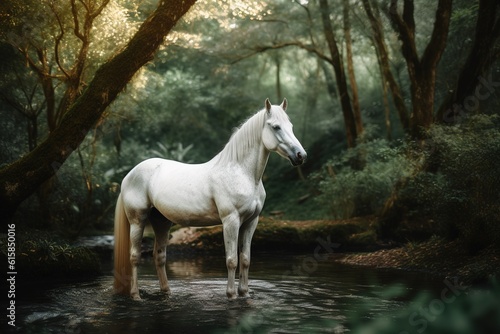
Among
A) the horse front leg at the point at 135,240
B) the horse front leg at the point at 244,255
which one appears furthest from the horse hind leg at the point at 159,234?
the horse front leg at the point at 244,255

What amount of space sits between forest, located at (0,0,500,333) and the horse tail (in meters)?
1.26

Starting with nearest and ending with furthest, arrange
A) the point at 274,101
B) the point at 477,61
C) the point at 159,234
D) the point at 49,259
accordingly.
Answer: the point at 159,234 → the point at 49,259 → the point at 477,61 → the point at 274,101

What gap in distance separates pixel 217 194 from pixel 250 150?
767 mm

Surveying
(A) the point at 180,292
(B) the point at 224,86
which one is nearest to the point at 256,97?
(B) the point at 224,86

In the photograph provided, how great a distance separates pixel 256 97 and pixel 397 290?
69.0 feet

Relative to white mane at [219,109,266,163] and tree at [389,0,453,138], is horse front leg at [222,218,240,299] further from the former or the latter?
tree at [389,0,453,138]

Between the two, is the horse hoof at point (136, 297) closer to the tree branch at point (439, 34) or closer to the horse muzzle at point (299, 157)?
the horse muzzle at point (299, 157)

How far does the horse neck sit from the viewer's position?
733 centimetres

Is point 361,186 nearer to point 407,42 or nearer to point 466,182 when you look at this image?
point 407,42

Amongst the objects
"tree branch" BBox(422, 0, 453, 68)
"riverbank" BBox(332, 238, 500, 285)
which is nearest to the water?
"riverbank" BBox(332, 238, 500, 285)

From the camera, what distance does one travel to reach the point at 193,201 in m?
7.46

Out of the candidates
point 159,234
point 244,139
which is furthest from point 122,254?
point 244,139

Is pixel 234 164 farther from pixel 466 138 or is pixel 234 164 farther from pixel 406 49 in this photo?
pixel 406 49

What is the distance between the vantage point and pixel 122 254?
793 cm
